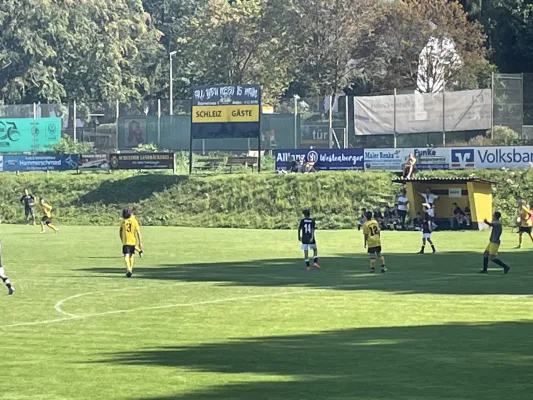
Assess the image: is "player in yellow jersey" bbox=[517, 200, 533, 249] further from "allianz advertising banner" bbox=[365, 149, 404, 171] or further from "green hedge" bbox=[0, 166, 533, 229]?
"allianz advertising banner" bbox=[365, 149, 404, 171]

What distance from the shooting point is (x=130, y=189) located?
64.1m

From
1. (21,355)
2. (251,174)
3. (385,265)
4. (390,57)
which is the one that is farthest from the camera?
(390,57)

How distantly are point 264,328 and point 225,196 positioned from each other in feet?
134

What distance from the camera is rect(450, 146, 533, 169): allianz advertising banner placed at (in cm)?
5731

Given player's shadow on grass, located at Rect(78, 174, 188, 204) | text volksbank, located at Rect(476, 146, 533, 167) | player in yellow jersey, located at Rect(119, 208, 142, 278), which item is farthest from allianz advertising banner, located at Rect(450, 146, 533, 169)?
player in yellow jersey, located at Rect(119, 208, 142, 278)

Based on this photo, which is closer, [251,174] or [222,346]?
[222,346]

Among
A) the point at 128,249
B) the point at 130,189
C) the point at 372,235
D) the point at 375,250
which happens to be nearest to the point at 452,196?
the point at 130,189

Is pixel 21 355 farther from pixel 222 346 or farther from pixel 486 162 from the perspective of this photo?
pixel 486 162

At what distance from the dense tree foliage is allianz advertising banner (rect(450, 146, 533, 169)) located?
974 inches

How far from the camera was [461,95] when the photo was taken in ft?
216

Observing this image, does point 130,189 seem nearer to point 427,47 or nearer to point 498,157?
point 498,157

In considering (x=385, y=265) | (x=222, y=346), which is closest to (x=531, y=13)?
(x=385, y=265)

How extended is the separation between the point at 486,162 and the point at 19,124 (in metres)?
32.3

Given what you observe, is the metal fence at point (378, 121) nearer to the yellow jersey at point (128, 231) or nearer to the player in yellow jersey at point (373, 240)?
the player in yellow jersey at point (373, 240)
